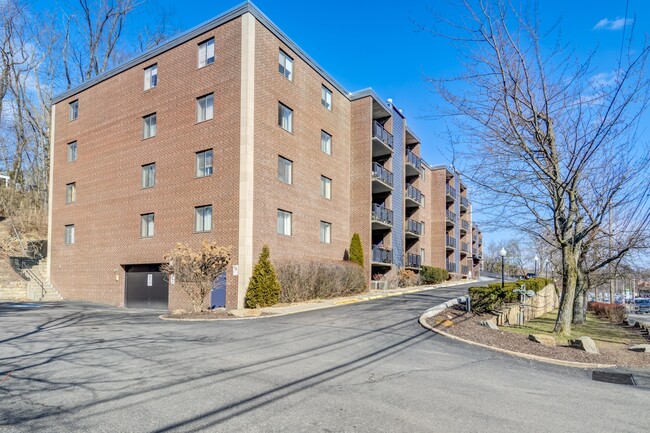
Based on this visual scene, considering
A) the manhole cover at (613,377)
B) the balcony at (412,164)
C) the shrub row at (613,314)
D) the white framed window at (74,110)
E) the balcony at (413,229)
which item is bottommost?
the shrub row at (613,314)

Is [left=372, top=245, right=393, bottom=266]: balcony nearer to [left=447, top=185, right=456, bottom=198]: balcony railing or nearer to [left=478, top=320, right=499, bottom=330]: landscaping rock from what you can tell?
[left=478, top=320, right=499, bottom=330]: landscaping rock

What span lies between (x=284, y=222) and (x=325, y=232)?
440cm

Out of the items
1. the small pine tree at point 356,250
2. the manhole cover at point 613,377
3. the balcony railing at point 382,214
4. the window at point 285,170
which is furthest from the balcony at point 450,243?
the manhole cover at point 613,377

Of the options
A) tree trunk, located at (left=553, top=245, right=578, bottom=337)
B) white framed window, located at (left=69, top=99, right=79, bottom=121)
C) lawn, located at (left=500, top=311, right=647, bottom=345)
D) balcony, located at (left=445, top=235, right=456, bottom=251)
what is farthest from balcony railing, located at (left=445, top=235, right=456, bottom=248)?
white framed window, located at (left=69, top=99, right=79, bottom=121)

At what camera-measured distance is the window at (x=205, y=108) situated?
21.8 m

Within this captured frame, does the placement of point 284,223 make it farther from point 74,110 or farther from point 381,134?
point 74,110

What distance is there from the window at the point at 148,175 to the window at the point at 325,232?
946 centimetres

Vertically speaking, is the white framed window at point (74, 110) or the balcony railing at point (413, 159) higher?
the white framed window at point (74, 110)

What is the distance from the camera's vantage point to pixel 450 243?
159ft

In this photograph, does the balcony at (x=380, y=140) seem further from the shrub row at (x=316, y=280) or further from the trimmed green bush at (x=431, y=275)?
the trimmed green bush at (x=431, y=275)

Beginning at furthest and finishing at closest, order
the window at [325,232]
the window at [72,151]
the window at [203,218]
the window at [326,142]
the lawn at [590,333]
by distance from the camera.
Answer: the window at [72,151] < the window at [326,142] < the window at [325,232] < the window at [203,218] < the lawn at [590,333]

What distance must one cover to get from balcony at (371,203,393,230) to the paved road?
1820 cm

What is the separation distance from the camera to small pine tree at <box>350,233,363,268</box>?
27.9 m

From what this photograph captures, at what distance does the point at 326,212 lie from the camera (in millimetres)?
26359
